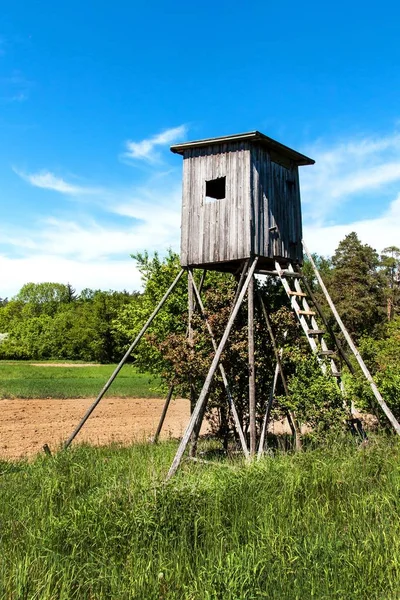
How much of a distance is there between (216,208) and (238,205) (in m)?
0.62

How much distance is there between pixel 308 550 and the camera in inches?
211

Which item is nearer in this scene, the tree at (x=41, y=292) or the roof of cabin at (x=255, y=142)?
the roof of cabin at (x=255, y=142)

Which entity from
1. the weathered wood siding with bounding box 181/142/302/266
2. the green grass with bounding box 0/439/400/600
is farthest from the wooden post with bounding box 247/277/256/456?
the green grass with bounding box 0/439/400/600

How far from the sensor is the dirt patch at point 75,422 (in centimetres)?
1464

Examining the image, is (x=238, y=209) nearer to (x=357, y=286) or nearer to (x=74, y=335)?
(x=357, y=286)

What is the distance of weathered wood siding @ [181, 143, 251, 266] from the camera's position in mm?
11812

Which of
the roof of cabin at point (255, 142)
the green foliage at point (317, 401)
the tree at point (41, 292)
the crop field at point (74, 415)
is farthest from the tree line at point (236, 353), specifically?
the tree at point (41, 292)

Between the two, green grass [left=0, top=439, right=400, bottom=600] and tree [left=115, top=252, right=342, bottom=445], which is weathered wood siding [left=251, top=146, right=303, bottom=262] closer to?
tree [left=115, top=252, right=342, bottom=445]

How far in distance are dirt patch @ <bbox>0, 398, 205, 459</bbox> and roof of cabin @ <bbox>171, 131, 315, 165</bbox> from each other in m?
7.57

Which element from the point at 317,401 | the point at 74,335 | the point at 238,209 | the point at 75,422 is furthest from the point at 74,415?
the point at 74,335

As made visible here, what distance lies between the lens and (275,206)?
12.5 metres

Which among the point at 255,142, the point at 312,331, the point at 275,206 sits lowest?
the point at 312,331

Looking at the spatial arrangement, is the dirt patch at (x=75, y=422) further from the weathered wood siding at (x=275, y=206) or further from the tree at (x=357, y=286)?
the tree at (x=357, y=286)

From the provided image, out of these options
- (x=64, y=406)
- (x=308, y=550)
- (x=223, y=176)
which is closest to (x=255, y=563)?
(x=308, y=550)
